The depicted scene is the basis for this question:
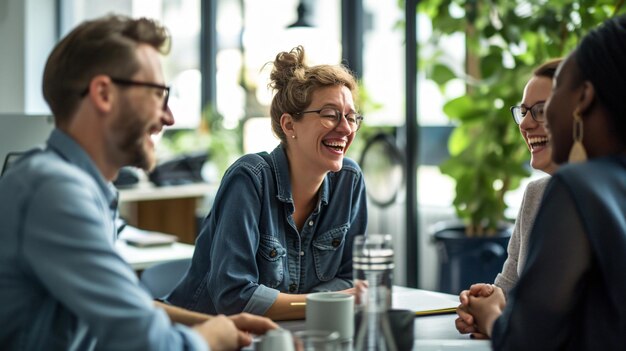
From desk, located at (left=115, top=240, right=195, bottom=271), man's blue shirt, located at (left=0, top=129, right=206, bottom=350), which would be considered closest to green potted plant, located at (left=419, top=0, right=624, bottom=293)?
desk, located at (left=115, top=240, right=195, bottom=271)

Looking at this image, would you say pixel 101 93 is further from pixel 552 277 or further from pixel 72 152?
pixel 552 277

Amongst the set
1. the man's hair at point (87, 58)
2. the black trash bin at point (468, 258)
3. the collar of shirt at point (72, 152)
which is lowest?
the black trash bin at point (468, 258)

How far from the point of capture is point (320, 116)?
2441 millimetres

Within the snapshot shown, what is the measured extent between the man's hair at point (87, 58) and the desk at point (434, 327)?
0.75 metres

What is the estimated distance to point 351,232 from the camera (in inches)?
97.3

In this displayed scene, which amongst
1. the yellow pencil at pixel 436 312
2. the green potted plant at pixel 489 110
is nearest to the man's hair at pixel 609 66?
the yellow pencil at pixel 436 312

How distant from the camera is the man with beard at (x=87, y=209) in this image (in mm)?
1299

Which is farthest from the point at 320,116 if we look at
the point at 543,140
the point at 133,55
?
the point at 133,55

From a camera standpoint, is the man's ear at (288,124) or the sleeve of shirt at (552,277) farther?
the man's ear at (288,124)

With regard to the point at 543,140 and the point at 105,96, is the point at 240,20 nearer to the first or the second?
the point at 543,140

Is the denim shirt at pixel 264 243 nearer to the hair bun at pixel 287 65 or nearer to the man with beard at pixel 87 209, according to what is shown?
the hair bun at pixel 287 65

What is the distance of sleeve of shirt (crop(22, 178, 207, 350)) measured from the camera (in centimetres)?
129

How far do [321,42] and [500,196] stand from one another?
5.65ft

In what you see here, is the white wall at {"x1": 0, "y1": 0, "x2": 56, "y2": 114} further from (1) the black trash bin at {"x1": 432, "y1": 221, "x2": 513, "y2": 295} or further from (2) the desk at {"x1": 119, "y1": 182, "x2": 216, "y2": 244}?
(1) the black trash bin at {"x1": 432, "y1": 221, "x2": 513, "y2": 295}
